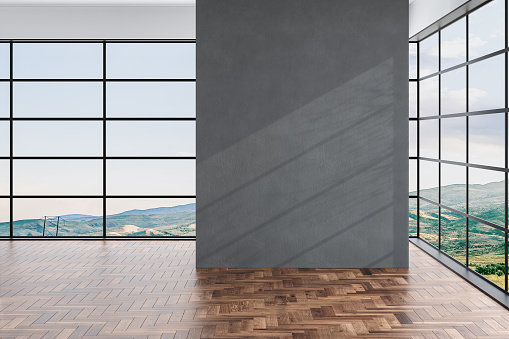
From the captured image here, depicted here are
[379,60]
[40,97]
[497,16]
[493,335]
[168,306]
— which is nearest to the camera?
[493,335]

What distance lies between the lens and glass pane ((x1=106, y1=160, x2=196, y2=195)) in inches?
782

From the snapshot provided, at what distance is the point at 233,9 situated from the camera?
6219mm

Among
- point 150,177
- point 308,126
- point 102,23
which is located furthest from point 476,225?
point 102,23

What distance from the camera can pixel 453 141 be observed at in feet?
56.3

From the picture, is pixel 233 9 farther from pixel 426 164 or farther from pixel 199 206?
pixel 426 164

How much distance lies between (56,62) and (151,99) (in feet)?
12.2

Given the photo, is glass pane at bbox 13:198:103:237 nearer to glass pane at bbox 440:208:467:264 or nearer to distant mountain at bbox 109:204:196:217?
distant mountain at bbox 109:204:196:217

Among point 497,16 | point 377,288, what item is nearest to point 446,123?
point 497,16

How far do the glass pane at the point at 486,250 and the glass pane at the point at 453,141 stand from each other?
2234 millimetres

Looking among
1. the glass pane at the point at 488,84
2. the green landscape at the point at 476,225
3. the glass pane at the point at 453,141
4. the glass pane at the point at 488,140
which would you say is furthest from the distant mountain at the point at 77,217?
the glass pane at the point at 488,84

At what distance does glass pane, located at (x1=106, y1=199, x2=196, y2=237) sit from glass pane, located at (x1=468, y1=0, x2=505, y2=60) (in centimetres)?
1100

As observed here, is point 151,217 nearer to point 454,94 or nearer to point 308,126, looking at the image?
point 454,94

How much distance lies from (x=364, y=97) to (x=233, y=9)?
6.01 feet

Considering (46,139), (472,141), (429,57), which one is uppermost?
(429,57)
